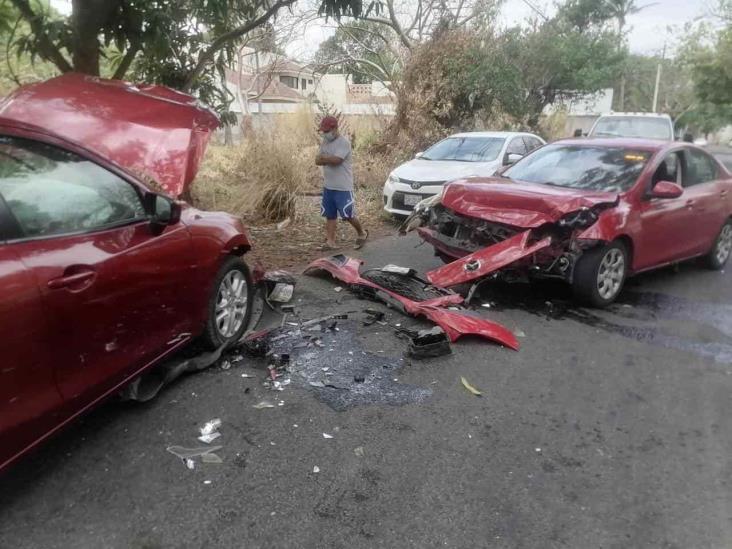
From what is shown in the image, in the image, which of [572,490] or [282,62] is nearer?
[572,490]

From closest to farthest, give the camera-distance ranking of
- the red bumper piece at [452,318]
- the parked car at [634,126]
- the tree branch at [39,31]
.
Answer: the red bumper piece at [452,318] < the tree branch at [39,31] < the parked car at [634,126]

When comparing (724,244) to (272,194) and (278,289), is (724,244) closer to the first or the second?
(278,289)

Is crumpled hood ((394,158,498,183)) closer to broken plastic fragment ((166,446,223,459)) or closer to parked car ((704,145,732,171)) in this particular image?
parked car ((704,145,732,171))

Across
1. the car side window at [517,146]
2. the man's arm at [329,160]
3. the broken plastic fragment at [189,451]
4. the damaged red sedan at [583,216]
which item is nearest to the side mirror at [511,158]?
the car side window at [517,146]

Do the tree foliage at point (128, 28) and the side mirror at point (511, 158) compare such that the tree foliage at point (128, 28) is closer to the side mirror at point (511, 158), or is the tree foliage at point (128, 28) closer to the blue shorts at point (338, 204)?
the blue shorts at point (338, 204)

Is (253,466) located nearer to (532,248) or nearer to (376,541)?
(376,541)

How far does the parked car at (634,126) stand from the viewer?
12875mm

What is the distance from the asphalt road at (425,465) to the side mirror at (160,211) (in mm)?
1108

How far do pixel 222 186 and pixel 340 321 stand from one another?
5071mm

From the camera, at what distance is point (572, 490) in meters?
2.82

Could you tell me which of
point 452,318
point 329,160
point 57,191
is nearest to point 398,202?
point 329,160

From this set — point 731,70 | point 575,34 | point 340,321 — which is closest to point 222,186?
point 340,321

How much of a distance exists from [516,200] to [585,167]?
119 centimetres

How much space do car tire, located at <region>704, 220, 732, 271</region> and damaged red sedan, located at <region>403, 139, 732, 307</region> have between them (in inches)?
10.4
